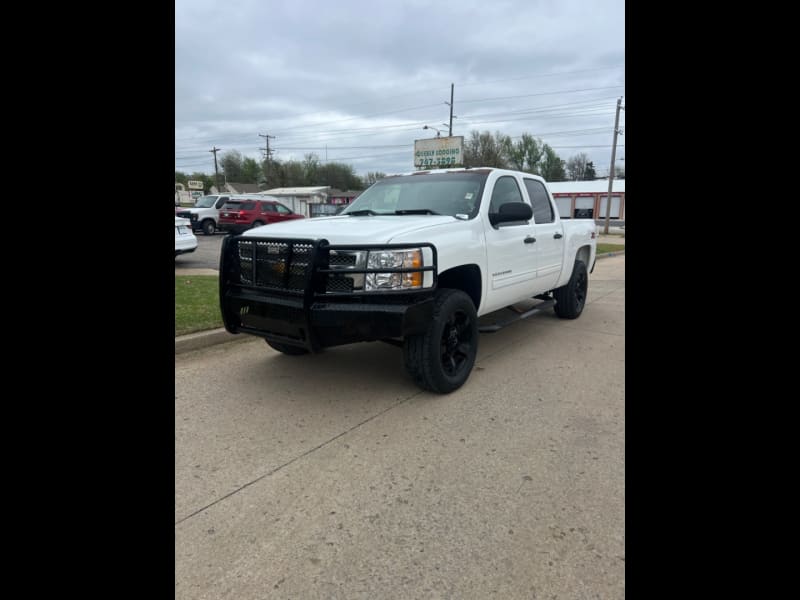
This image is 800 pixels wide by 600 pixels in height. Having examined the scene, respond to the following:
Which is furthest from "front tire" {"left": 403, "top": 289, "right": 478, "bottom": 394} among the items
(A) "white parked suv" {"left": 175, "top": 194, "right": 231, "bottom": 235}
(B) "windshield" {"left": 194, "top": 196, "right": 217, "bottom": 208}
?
(B) "windshield" {"left": 194, "top": 196, "right": 217, "bottom": 208}

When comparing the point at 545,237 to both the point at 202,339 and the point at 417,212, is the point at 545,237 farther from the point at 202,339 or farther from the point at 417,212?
the point at 202,339

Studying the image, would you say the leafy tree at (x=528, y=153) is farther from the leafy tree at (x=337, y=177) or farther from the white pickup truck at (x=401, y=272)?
the white pickup truck at (x=401, y=272)

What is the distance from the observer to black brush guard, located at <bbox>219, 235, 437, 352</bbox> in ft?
11.5

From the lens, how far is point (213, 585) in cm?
207

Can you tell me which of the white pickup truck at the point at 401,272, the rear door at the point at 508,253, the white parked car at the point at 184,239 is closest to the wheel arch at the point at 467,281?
the white pickup truck at the point at 401,272

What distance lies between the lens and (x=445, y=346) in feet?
13.7

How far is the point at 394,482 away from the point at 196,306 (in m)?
4.58

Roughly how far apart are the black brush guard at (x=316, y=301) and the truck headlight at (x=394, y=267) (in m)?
0.05
